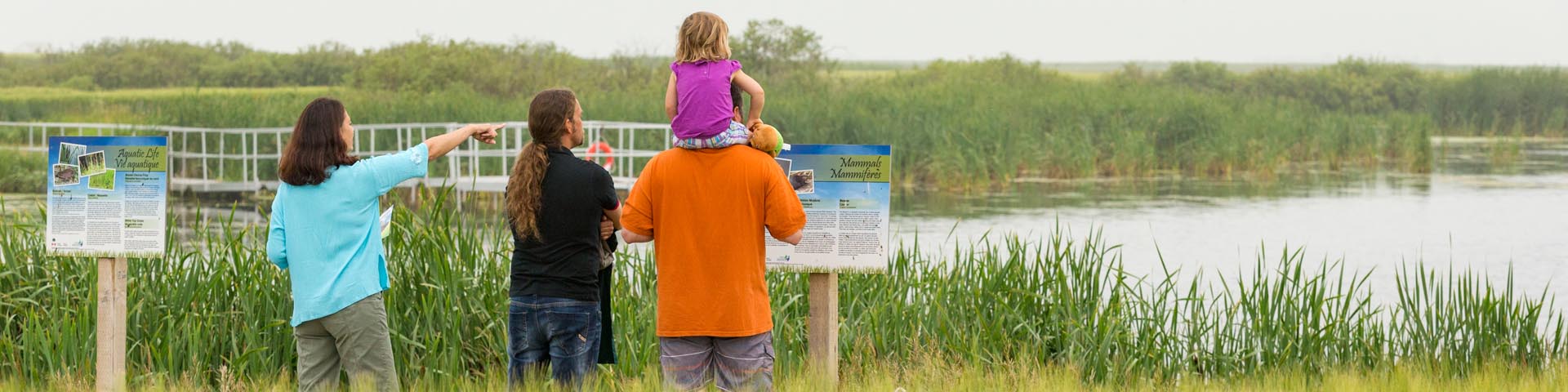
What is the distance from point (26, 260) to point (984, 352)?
4159 mm

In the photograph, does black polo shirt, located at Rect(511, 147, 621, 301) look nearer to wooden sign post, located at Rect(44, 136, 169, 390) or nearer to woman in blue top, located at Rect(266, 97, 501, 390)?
woman in blue top, located at Rect(266, 97, 501, 390)

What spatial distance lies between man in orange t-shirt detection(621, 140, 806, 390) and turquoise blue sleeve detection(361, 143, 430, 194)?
2.15ft

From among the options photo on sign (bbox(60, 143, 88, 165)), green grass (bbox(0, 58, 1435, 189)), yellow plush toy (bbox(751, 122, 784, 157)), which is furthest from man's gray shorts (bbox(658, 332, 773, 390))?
green grass (bbox(0, 58, 1435, 189))

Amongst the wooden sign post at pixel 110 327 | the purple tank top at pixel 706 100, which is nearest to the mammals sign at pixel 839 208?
the purple tank top at pixel 706 100

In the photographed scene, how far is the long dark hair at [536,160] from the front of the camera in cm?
403

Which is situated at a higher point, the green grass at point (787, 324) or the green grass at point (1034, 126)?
the green grass at point (1034, 126)

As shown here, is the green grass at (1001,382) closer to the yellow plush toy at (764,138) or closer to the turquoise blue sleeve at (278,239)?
the turquoise blue sleeve at (278,239)

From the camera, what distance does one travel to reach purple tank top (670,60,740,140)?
3943 millimetres

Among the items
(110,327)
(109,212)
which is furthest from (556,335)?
(109,212)

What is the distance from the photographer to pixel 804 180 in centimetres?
452

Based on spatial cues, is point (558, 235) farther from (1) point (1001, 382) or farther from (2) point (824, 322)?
(1) point (1001, 382)

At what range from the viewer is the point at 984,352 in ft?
19.0

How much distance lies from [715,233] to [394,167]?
964 millimetres

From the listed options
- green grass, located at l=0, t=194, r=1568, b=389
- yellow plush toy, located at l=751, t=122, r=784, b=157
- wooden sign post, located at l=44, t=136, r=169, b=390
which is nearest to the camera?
yellow plush toy, located at l=751, t=122, r=784, b=157
